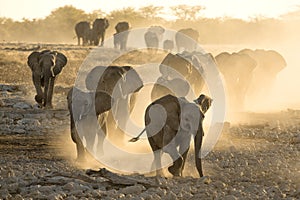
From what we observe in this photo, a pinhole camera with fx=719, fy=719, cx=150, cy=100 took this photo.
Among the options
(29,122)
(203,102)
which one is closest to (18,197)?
Answer: (203,102)

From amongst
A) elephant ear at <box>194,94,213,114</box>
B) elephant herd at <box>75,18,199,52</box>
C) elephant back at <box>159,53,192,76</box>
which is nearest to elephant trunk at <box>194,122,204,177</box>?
elephant ear at <box>194,94,213,114</box>

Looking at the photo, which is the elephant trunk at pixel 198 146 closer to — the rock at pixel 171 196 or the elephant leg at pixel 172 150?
the elephant leg at pixel 172 150

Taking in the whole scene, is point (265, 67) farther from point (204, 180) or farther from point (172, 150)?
point (204, 180)

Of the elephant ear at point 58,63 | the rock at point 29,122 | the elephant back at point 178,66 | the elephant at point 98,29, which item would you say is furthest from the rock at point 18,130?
the elephant at point 98,29

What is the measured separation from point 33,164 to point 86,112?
3.86 feet

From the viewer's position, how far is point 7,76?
84.8 ft

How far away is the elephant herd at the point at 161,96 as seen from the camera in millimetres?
10148

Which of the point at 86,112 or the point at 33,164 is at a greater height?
the point at 86,112

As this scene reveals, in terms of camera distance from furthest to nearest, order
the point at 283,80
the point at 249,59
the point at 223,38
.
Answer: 1. the point at 223,38
2. the point at 283,80
3. the point at 249,59

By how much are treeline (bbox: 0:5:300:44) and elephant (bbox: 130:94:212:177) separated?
56.5 metres

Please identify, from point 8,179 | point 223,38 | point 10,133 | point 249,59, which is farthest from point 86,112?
point 223,38

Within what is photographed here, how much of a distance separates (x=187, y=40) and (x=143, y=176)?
24.1 m

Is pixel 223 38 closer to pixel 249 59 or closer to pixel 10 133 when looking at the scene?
pixel 249 59

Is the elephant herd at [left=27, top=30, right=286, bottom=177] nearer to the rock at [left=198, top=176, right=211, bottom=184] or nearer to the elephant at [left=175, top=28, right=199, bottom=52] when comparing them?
the rock at [left=198, top=176, right=211, bottom=184]
